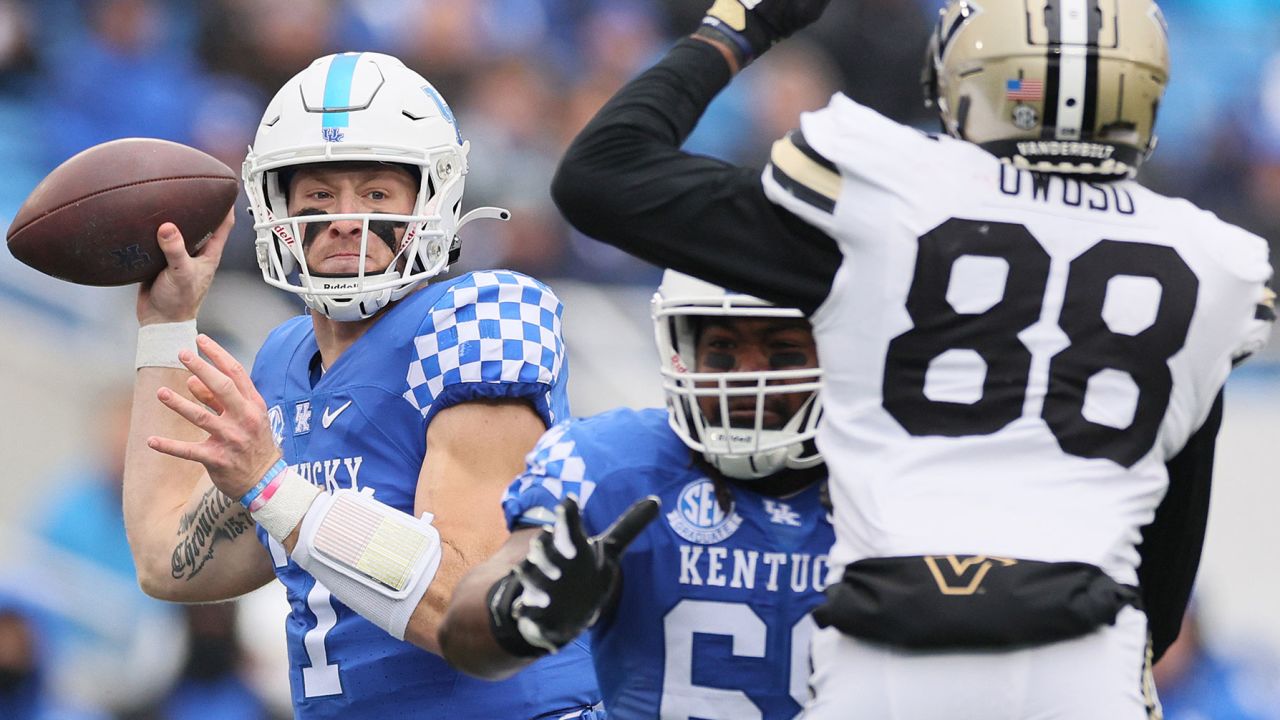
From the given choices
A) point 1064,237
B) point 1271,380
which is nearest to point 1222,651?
point 1271,380

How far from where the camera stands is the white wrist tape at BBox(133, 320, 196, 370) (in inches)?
135

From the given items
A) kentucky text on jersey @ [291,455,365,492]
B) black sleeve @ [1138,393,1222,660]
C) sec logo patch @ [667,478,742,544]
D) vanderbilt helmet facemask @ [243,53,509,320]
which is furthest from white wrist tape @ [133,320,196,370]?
black sleeve @ [1138,393,1222,660]

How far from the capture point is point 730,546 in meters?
2.47

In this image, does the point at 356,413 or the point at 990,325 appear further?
the point at 356,413

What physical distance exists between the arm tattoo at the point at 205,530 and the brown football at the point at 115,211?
47cm

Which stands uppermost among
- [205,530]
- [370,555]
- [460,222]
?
[460,222]

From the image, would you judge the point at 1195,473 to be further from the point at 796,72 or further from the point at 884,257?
the point at 796,72

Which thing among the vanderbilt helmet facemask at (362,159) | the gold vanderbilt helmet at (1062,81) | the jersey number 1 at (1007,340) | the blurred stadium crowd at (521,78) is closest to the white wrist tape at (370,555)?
the vanderbilt helmet facemask at (362,159)

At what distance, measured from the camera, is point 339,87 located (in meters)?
3.37

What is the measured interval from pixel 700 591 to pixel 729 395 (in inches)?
11.2

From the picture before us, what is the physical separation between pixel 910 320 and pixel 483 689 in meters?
1.32

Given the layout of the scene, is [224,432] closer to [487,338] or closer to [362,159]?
[487,338]

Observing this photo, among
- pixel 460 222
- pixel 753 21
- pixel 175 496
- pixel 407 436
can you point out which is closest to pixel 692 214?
pixel 753 21

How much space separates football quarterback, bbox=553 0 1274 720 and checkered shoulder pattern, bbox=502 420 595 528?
434mm
